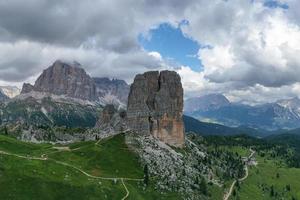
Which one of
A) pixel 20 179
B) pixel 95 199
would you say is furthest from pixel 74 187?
pixel 20 179

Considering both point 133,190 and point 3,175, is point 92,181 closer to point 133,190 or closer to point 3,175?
Result: point 133,190

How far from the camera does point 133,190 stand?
199 meters

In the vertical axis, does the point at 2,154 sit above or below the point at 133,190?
above

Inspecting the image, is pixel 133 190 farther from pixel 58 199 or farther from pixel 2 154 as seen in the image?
pixel 2 154

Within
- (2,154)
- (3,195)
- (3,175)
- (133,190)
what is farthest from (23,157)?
(133,190)

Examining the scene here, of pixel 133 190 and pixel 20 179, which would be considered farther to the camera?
pixel 133 190

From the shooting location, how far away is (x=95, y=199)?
181000mm

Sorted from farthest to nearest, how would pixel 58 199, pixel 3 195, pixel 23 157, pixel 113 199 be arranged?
1. pixel 23 157
2. pixel 113 199
3. pixel 58 199
4. pixel 3 195

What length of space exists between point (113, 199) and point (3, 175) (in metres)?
44.5

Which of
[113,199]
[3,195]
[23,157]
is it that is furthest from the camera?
[23,157]

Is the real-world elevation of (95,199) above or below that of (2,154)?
below

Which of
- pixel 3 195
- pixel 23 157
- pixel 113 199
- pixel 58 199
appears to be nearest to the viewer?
pixel 3 195

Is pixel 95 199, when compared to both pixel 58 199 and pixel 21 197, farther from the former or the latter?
pixel 21 197

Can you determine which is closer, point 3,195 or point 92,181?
point 3,195
